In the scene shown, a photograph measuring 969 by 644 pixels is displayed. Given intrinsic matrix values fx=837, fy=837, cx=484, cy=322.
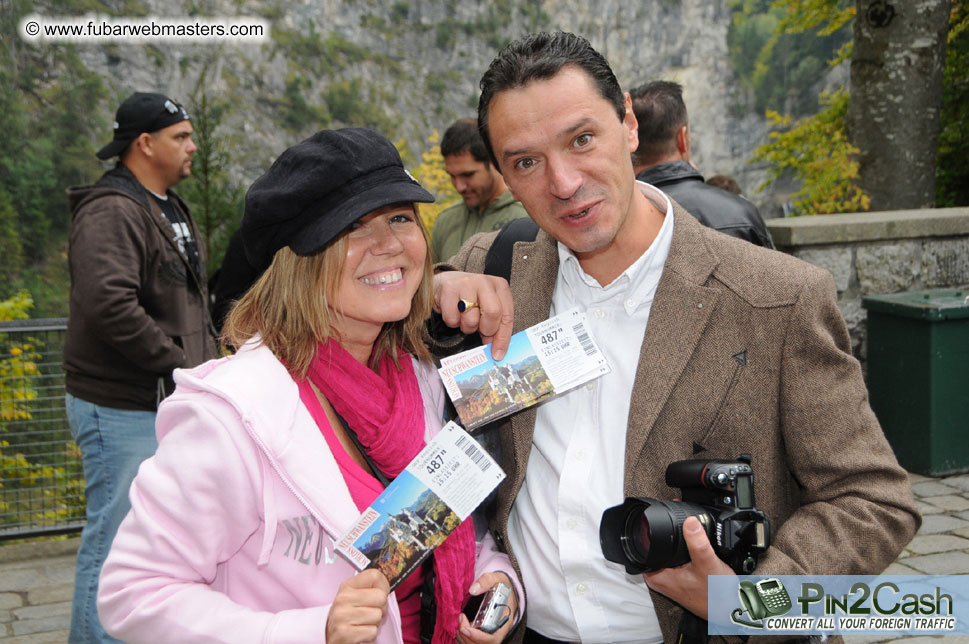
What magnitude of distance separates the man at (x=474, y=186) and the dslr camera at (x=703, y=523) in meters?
3.40

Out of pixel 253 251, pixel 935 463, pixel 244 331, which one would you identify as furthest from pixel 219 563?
pixel 935 463

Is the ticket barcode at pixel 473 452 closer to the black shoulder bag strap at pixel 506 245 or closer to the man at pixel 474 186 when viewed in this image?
the black shoulder bag strap at pixel 506 245

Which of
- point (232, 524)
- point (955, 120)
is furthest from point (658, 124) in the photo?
point (955, 120)

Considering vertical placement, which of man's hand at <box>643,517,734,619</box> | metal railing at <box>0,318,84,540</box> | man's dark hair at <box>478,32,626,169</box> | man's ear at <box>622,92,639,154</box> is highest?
man's dark hair at <box>478,32,626,169</box>

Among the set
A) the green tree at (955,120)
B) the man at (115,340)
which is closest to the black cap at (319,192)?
the man at (115,340)

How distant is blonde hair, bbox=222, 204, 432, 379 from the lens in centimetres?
177

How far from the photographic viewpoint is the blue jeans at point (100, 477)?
3.39 m

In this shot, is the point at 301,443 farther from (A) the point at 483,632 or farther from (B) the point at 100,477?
(B) the point at 100,477

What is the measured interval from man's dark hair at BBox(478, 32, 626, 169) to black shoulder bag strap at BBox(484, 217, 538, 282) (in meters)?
0.41

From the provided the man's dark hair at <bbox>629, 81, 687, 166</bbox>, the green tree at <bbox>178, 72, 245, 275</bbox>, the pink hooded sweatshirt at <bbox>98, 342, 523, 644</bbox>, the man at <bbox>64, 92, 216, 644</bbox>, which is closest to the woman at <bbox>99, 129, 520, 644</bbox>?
the pink hooded sweatshirt at <bbox>98, 342, 523, 644</bbox>

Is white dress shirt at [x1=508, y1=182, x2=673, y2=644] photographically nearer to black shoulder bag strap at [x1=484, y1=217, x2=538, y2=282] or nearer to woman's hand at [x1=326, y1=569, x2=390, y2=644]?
black shoulder bag strap at [x1=484, y1=217, x2=538, y2=282]

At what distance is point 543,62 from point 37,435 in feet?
16.2

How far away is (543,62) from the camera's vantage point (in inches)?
72.8

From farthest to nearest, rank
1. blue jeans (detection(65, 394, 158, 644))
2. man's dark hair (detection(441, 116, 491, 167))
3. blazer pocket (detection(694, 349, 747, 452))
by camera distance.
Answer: man's dark hair (detection(441, 116, 491, 167)), blue jeans (detection(65, 394, 158, 644)), blazer pocket (detection(694, 349, 747, 452))
